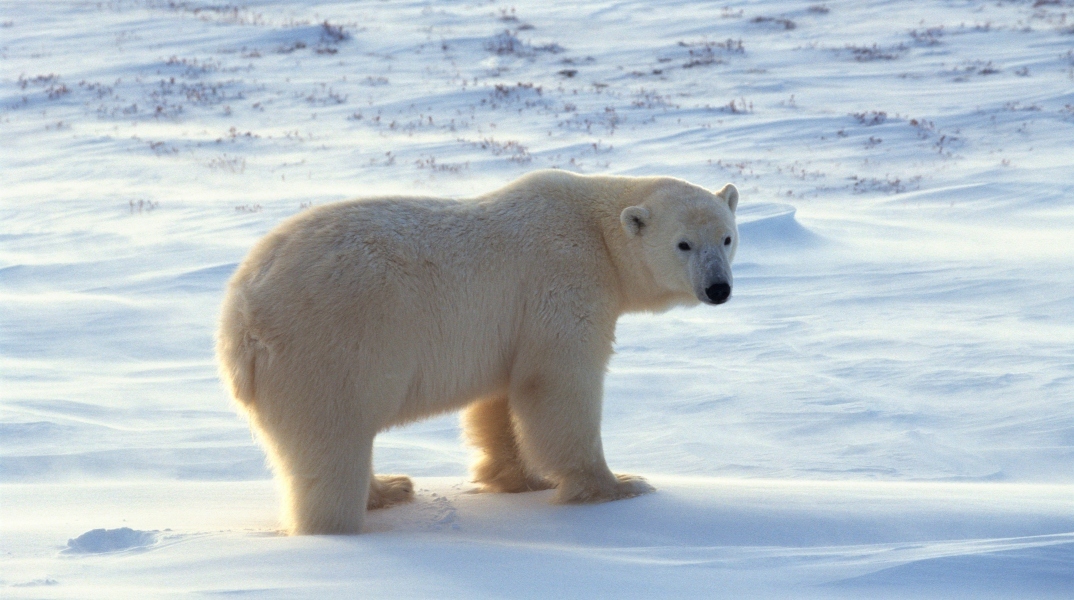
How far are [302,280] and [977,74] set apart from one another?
14.5 m

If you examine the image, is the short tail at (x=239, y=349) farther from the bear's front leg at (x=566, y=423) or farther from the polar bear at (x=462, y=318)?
the bear's front leg at (x=566, y=423)

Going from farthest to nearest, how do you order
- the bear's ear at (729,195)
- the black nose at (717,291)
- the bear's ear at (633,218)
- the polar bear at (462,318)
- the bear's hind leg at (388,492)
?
the bear's ear at (729,195), the bear's hind leg at (388,492), the bear's ear at (633,218), the black nose at (717,291), the polar bear at (462,318)

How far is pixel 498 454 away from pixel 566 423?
0.62 m

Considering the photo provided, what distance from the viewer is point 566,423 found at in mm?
4215

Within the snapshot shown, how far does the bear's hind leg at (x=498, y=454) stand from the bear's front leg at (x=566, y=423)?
1.13ft

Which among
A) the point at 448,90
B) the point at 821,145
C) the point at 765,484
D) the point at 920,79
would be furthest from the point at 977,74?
the point at 765,484

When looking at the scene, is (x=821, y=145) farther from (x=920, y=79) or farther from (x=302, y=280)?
(x=302, y=280)

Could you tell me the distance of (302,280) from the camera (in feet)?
12.4

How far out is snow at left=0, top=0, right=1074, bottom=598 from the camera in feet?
11.4

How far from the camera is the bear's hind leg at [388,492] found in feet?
14.8

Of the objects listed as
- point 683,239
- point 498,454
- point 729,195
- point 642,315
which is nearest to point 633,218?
point 683,239

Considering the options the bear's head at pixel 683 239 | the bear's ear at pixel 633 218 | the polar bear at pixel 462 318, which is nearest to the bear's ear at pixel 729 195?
the polar bear at pixel 462 318

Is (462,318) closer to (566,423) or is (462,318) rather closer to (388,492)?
(566,423)

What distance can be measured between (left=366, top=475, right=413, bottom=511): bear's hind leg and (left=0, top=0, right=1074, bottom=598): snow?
7 cm
